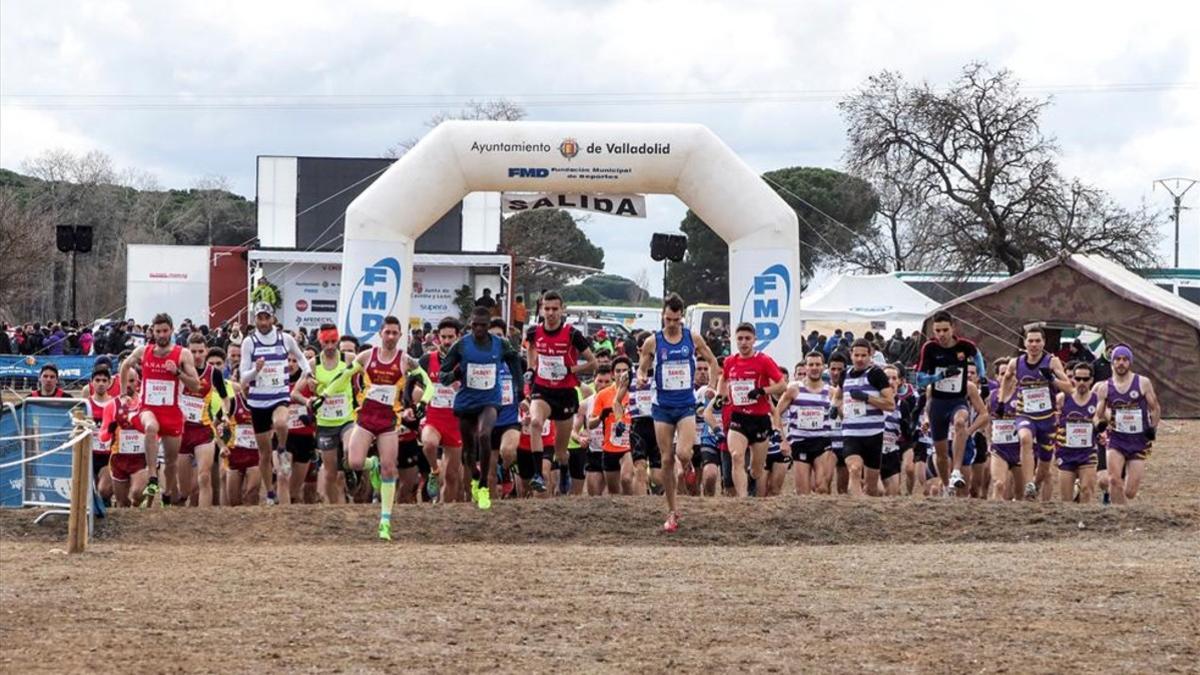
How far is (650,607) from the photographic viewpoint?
417 inches

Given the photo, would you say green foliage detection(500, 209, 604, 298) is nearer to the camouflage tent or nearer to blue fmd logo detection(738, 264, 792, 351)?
the camouflage tent

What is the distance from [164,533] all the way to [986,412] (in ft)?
27.5

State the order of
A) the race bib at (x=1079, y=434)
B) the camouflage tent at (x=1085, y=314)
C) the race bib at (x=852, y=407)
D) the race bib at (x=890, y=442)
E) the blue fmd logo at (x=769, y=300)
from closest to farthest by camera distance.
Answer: the race bib at (x=1079, y=434) < the race bib at (x=852, y=407) < the race bib at (x=890, y=442) < the blue fmd logo at (x=769, y=300) < the camouflage tent at (x=1085, y=314)

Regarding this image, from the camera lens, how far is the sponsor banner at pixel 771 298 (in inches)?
936

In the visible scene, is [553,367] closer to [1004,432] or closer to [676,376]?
[676,376]

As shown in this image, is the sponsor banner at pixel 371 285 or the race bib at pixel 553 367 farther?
the sponsor banner at pixel 371 285

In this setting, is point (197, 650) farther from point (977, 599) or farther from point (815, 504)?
point (815, 504)

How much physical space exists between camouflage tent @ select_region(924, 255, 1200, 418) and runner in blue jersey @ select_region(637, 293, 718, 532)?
21376 millimetres

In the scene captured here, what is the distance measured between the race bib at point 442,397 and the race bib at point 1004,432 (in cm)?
580

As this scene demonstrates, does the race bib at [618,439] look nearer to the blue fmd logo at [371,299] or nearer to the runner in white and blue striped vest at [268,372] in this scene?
the runner in white and blue striped vest at [268,372]

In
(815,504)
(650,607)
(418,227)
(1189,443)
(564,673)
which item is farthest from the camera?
(1189,443)

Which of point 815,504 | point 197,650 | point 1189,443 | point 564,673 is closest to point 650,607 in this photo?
point 564,673

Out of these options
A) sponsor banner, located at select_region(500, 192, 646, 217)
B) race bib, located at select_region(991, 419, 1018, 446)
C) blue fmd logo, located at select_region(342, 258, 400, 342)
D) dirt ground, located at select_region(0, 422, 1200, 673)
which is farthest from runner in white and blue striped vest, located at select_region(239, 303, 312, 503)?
sponsor banner, located at select_region(500, 192, 646, 217)

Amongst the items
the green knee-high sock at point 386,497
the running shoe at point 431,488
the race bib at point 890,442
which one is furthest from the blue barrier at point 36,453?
the race bib at point 890,442
